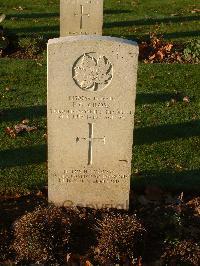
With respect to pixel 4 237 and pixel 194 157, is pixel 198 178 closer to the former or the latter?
pixel 194 157

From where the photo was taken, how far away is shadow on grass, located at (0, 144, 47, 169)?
22.8ft

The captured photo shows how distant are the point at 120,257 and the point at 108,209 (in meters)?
0.83

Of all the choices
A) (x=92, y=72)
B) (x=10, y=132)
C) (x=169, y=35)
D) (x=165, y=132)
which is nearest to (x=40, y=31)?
(x=169, y=35)

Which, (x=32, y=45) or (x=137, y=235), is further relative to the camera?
(x=32, y=45)

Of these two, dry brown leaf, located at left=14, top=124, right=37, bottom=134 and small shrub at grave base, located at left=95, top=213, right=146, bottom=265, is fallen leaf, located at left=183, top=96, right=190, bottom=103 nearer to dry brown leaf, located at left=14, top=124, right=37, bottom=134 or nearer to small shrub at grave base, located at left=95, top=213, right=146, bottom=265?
dry brown leaf, located at left=14, top=124, right=37, bottom=134

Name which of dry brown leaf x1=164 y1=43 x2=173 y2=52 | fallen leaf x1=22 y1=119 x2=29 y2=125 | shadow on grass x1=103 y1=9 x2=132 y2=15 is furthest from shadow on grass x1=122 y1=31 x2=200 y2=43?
fallen leaf x1=22 y1=119 x2=29 y2=125

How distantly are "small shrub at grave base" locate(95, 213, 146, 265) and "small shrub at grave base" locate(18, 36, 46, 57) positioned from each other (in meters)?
6.69

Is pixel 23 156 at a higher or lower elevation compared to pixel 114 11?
lower

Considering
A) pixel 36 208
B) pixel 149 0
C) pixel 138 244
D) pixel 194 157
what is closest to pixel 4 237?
pixel 36 208

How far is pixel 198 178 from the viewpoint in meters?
6.72

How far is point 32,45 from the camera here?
11469 mm

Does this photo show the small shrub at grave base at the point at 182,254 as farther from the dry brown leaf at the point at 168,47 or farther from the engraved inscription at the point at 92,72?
the dry brown leaf at the point at 168,47

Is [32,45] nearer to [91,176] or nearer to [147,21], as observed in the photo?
[147,21]

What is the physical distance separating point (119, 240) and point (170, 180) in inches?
68.5
